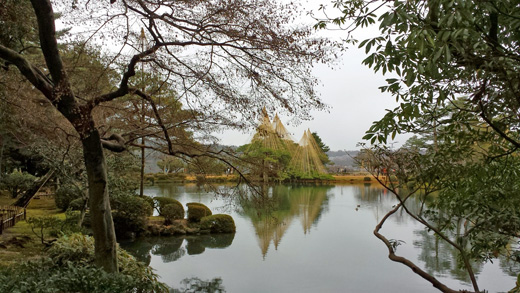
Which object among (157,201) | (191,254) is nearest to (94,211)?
(191,254)

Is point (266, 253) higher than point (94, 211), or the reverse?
point (94, 211)

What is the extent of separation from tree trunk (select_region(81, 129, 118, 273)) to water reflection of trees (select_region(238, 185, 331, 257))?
Answer: 1671mm

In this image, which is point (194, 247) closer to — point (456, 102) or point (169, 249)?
point (169, 249)

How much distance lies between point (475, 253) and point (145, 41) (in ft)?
13.3

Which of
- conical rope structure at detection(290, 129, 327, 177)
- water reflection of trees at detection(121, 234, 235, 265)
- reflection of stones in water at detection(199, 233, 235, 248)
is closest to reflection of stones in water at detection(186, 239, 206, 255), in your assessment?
water reflection of trees at detection(121, 234, 235, 265)

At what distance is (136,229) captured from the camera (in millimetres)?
8531

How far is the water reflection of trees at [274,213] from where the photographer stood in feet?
15.6

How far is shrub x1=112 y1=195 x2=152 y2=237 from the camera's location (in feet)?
26.9

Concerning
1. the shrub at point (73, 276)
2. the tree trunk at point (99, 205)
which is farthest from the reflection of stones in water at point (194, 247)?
the tree trunk at point (99, 205)

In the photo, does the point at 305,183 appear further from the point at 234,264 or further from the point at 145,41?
the point at 145,41

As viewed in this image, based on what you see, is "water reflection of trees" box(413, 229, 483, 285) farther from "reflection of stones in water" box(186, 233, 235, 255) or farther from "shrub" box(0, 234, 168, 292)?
"shrub" box(0, 234, 168, 292)

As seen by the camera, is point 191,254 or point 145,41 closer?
point 145,41

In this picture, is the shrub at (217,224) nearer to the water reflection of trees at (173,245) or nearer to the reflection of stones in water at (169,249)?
the water reflection of trees at (173,245)

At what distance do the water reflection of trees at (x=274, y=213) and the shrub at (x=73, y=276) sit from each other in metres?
1.49
